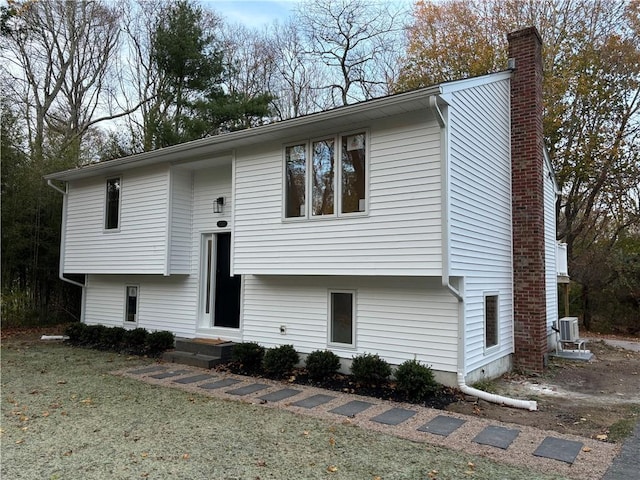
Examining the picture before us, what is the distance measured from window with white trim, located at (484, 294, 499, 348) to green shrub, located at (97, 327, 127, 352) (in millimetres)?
7889

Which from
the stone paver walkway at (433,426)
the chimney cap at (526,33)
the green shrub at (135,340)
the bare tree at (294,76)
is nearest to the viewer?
the stone paver walkway at (433,426)

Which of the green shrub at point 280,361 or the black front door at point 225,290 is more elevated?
the black front door at point 225,290

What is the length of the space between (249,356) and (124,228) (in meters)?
4.95

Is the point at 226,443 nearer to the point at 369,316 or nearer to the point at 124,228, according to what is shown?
the point at 369,316

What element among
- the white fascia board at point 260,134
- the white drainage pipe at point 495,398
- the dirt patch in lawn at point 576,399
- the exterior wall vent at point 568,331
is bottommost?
the dirt patch in lawn at point 576,399

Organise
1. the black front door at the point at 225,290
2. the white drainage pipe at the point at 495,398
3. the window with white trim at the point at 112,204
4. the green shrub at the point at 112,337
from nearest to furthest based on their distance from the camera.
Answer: the white drainage pipe at the point at 495,398, the black front door at the point at 225,290, the green shrub at the point at 112,337, the window with white trim at the point at 112,204

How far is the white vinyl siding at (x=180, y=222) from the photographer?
9.62 meters

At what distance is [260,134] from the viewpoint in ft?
25.3

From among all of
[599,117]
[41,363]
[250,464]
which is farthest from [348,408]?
[599,117]

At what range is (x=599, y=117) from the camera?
15797mm

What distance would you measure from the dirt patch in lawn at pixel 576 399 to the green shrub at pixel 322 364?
78.3 inches

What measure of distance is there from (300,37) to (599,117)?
516 inches

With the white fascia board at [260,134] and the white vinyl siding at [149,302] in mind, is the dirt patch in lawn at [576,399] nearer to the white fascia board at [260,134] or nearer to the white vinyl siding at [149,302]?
the white fascia board at [260,134]

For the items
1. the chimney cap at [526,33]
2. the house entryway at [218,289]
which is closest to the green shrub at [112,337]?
the house entryway at [218,289]
